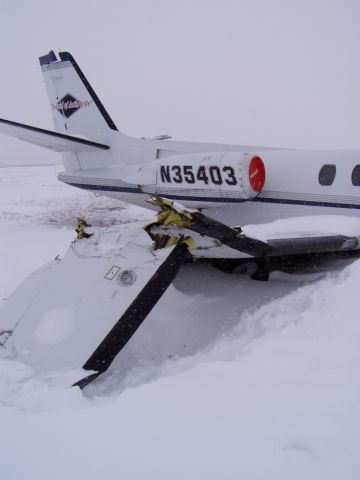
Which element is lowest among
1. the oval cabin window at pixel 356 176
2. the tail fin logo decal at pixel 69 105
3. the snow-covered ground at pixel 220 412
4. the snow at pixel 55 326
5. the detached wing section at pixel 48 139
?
the snow at pixel 55 326

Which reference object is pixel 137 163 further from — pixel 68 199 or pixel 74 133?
pixel 68 199

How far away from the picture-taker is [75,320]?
3.25 metres

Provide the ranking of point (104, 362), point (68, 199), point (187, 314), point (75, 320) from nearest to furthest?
point (104, 362)
point (75, 320)
point (187, 314)
point (68, 199)

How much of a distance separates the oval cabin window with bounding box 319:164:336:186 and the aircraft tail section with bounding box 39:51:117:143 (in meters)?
4.88

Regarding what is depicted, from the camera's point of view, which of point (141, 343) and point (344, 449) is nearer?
point (344, 449)

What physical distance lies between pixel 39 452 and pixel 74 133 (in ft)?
27.3

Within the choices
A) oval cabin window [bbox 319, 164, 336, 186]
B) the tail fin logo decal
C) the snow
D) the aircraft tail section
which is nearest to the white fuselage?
oval cabin window [bbox 319, 164, 336, 186]

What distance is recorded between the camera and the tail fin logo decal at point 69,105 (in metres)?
8.80

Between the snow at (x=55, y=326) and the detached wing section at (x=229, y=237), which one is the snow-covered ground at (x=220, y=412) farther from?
the detached wing section at (x=229, y=237)

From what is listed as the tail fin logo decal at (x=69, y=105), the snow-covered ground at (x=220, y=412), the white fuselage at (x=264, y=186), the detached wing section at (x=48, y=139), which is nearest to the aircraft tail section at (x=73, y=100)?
the tail fin logo decal at (x=69, y=105)

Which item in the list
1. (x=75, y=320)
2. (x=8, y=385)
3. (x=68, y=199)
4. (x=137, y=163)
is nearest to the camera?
(x=8, y=385)

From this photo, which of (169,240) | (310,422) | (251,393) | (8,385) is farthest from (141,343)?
(310,422)

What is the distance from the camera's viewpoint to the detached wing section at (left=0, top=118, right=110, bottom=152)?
7.02 meters

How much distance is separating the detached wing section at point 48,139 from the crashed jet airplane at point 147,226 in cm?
2
